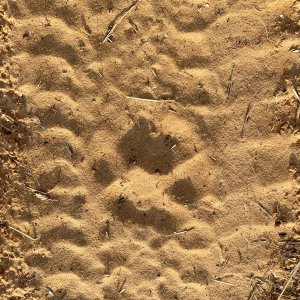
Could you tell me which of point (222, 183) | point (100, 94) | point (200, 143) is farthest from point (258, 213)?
point (100, 94)

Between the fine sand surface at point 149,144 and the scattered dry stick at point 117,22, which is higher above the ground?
the scattered dry stick at point 117,22

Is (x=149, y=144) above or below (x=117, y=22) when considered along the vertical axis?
below

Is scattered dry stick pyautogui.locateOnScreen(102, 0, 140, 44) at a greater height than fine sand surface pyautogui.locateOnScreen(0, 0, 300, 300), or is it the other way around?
scattered dry stick pyautogui.locateOnScreen(102, 0, 140, 44)

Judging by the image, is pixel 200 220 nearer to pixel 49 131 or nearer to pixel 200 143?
pixel 200 143

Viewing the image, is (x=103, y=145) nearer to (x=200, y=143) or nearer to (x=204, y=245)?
(x=200, y=143)

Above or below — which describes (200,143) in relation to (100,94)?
below

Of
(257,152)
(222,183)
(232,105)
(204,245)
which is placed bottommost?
(204,245)
